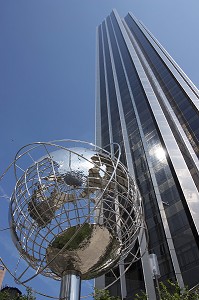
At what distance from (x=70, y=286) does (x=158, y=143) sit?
24.3m

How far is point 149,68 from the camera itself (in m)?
43.6

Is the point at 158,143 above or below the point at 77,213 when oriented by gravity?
above

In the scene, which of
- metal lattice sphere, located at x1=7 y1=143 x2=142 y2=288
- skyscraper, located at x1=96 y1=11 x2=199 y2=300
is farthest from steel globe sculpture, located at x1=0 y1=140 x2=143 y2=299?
skyscraper, located at x1=96 y1=11 x2=199 y2=300

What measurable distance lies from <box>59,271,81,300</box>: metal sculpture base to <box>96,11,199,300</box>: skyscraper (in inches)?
593

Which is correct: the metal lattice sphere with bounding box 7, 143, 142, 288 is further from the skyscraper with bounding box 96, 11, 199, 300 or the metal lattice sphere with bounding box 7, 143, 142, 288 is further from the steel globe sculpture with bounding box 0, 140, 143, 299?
the skyscraper with bounding box 96, 11, 199, 300

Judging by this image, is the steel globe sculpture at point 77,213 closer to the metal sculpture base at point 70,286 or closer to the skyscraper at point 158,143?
the metal sculpture base at point 70,286

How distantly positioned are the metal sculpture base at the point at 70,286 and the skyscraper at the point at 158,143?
15.1m

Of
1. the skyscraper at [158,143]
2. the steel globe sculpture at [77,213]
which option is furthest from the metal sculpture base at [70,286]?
the skyscraper at [158,143]

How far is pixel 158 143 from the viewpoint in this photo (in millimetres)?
25938

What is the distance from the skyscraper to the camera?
17750 millimetres

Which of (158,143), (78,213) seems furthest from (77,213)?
(158,143)

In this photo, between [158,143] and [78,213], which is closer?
[78,213]

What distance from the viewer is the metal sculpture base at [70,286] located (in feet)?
7.55

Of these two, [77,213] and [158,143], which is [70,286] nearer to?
[77,213]
